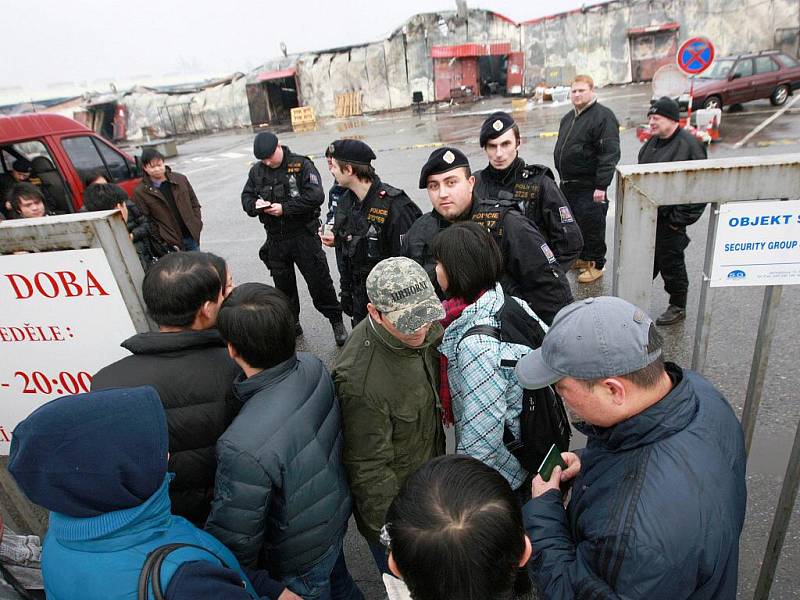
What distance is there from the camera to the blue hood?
114 cm

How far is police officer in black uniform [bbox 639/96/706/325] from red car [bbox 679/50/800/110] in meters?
11.9

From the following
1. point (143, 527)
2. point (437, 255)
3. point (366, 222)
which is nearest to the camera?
point (143, 527)

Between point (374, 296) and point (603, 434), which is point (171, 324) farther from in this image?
point (603, 434)

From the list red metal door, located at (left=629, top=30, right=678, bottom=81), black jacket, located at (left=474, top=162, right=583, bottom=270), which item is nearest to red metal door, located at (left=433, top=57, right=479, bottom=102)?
red metal door, located at (left=629, top=30, right=678, bottom=81)

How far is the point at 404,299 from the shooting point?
1721mm

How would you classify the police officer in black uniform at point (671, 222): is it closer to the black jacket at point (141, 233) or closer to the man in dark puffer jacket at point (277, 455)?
the man in dark puffer jacket at point (277, 455)

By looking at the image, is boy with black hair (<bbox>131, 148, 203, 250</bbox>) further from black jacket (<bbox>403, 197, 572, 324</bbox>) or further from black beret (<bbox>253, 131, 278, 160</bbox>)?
black jacket (<bbox>403, 197, 572, 324</bbox>)

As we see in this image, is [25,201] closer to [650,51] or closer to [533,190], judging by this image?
[533,190]

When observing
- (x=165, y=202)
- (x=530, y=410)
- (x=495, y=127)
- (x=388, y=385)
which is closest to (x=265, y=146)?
(x=165, y=202)

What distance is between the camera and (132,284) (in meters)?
2.01

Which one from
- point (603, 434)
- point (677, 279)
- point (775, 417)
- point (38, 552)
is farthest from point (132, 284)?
point (677, 279)

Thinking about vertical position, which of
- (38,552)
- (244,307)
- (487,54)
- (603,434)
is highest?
(487,54)

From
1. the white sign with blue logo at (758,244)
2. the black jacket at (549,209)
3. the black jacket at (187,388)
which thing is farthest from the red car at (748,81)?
the black jacket at (187,388)

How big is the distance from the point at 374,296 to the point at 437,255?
0.49 meters
